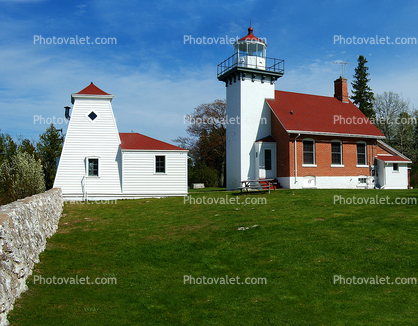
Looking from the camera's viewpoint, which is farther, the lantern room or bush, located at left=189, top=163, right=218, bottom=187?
bush, located at left=189, top=163, right=218, bottom=187

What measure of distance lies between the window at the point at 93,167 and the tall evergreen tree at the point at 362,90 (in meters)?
39.9

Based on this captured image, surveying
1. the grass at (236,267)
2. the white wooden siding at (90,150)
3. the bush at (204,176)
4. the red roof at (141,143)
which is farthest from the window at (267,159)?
the bush at (204,176)

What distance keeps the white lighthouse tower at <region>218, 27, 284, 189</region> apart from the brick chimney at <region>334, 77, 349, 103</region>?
8075 mm

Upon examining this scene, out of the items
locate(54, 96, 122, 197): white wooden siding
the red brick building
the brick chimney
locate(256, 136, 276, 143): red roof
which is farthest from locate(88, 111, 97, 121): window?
the brick chimney

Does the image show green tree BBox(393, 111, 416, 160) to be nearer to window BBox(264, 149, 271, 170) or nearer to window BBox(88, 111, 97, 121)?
window BBox(264, 149, 271, 170)

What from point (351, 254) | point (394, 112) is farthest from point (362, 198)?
point (394, 112)

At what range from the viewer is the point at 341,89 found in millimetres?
33062

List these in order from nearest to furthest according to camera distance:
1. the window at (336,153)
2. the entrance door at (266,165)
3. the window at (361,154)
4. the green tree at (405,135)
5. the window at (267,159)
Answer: the entrance door at (266,165)
the window at (267,159)
the window at (336,153)
the window at (361,154)
the green tree at (405,135)

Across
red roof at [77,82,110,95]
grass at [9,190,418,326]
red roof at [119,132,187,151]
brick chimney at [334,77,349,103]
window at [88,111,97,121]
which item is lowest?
grass at [9,190,418,326]

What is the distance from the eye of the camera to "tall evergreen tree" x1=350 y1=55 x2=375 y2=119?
50.2m

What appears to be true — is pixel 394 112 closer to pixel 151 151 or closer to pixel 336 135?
pixel 336 135

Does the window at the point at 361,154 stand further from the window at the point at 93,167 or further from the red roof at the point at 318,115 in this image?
the window at the point at 93,167

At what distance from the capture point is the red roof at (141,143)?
24344 mm

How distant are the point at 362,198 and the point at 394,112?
36.7 metres
